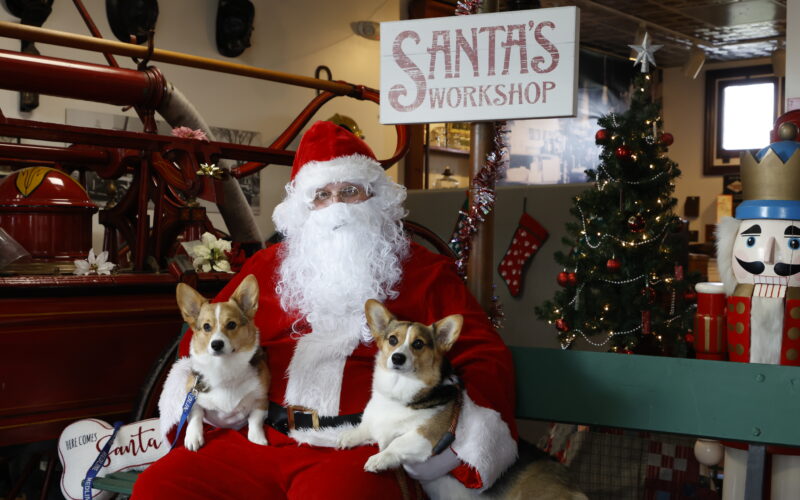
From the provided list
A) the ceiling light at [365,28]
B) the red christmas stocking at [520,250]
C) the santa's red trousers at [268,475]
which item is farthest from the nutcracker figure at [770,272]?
the ceiling light at [365,28]

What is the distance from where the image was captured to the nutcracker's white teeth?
7.24 feet

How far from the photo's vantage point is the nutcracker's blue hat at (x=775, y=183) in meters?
2.21

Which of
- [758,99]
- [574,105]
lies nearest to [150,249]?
[574,105]

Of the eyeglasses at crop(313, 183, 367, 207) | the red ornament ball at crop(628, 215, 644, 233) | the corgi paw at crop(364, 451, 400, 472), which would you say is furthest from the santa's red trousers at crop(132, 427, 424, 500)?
the red ornament ball at crop(628, 215, 644, 233)

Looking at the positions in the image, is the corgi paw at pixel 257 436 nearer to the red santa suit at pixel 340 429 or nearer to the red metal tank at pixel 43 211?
the red santa suit at pixel 340 429

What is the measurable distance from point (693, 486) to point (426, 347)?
1901mm

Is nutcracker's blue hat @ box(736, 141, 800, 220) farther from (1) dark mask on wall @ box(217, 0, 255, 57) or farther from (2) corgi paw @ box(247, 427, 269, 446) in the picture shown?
(1) dark mask on wall @ box(217, 0, 255, 57)

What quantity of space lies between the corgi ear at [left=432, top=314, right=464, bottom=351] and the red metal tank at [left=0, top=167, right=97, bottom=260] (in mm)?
1731

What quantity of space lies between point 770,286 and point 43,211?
2466 millimetres

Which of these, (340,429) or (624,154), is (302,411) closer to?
(340,429)

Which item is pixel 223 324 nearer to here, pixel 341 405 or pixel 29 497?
Result: pixel 341 405

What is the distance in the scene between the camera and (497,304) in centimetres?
239

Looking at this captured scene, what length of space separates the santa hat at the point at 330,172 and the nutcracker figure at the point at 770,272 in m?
1.04

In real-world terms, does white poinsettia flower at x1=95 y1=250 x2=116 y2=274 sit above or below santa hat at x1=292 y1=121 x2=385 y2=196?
below
